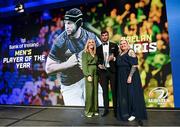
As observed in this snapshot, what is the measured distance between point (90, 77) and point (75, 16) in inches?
79.0

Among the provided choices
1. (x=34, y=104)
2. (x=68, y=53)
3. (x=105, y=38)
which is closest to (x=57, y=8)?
(x=68, y=53)

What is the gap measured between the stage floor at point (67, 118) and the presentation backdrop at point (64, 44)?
43cm

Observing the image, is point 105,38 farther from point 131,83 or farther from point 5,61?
point 5,61

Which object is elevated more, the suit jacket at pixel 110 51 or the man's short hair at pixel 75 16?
the man's short hair at pixel 75 16

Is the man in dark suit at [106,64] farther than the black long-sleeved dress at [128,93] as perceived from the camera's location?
Yes

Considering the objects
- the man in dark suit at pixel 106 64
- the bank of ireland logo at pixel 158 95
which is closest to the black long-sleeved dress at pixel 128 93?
the man in dark suit at pixel 106 64

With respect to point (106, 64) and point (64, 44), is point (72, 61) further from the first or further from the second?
point (106, 64)

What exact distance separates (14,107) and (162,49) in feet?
14.1

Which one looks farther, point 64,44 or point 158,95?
point 64,44

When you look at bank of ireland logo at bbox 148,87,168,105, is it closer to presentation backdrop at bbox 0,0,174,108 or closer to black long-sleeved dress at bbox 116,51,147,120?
presentation backdrop at bbox 0,0,174,108

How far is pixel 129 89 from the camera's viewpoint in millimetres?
5492

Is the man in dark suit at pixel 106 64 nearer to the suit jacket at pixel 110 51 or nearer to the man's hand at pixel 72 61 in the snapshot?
the suit jacket at pixel 110 51

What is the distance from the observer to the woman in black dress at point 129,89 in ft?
17.9

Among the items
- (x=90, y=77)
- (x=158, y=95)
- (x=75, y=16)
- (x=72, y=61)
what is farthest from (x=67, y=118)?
(x=75, y=16)
